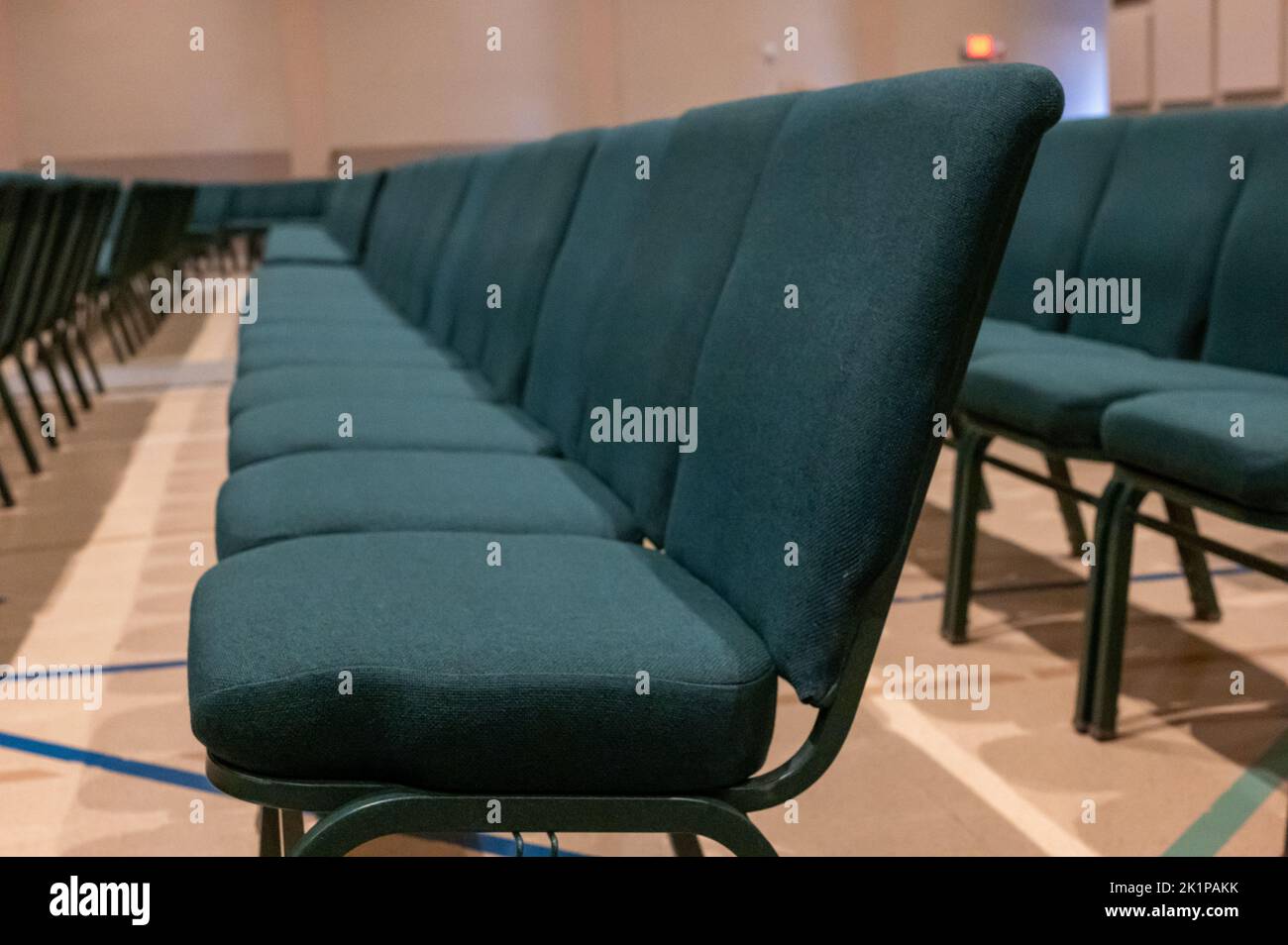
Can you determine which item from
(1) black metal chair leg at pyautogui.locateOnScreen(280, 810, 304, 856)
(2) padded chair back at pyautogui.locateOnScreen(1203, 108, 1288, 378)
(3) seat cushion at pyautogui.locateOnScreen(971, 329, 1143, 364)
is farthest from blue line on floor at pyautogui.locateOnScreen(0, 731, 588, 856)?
(2) padded chair back at pyautogui.locateOnScreen(1203, 108, 1288, 378)

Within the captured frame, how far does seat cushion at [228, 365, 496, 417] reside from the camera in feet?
7.89

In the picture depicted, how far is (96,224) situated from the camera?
203 inches

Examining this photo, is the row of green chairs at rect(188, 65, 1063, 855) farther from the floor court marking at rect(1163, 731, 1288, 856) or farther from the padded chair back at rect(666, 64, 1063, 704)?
the floor court marking at rect(1163, 731, 1288, 856)

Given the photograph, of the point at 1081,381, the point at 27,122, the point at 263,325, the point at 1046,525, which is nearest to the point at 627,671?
the point at 1081,381

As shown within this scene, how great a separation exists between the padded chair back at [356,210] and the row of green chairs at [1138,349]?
378cm

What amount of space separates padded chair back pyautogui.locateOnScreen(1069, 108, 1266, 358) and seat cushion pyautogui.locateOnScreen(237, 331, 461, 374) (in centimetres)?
136

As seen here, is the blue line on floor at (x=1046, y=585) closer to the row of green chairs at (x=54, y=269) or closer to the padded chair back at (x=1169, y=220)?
the padded chair back at (x=1169, y=220)

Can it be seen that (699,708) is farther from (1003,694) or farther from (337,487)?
(1003,694)

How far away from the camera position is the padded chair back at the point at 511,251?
220cm

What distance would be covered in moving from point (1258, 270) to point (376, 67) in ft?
38.4

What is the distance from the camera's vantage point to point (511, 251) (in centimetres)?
242

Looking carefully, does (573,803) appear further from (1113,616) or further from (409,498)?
(1113,616)
